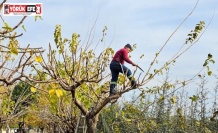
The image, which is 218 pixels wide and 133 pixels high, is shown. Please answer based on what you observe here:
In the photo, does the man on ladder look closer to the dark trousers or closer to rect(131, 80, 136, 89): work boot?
the dark trousers

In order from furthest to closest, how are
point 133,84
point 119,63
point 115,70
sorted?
point 115,70 < point 119,63 < point 133,84

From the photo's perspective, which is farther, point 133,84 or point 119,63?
point 119,63

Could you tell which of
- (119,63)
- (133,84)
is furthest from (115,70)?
(133,84)

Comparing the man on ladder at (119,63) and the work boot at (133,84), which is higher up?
the man on ladder at (119,63)

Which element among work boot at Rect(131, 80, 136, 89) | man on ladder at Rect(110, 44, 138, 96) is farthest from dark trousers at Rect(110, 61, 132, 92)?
work boot at Rect(131, 80, 136, 89)

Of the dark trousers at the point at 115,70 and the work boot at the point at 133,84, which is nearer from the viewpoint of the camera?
the work boot at the point at 133,84

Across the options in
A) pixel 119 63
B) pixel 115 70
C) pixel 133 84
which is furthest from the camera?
pixel 115 70

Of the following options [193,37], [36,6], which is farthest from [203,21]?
[36,6]

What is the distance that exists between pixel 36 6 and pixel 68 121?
7188 mm

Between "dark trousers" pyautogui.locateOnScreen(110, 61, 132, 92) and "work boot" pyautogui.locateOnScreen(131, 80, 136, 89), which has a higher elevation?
"dark trousers" pyautogui.locateOnScreen(110, 61, 132, 92)

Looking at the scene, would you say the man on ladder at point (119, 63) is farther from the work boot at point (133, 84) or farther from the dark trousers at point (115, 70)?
the work boot at point (133, 84)

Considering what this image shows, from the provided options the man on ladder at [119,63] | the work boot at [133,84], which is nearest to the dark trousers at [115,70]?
the man on ladder at [119,63]

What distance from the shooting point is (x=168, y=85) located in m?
8.73

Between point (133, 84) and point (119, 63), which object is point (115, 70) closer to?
point (119, 63)
